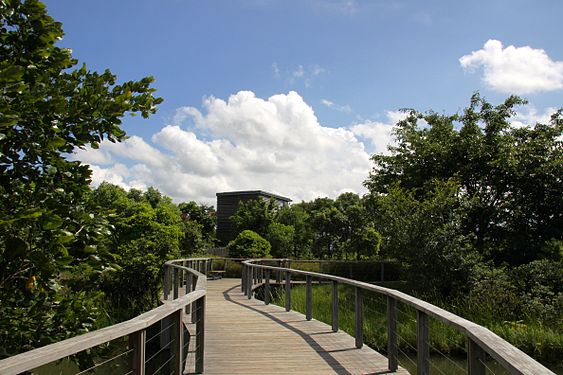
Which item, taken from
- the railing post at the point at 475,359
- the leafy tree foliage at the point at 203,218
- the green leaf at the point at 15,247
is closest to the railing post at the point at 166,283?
the green leaf at the point at 15,247

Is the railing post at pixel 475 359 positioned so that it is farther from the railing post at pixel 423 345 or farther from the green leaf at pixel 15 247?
the green leaf at pixel 15 247

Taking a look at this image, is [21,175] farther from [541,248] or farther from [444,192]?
[541,248]

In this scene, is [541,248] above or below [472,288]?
above

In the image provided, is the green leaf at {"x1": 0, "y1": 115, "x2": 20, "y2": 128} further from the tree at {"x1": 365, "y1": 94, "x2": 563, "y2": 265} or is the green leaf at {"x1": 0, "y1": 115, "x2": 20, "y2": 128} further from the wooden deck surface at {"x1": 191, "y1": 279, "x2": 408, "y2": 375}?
the tree at {"x1": 365, "y1": 94, "x2": 563, "y2": 265}

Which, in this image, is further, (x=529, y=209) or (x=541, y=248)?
(x=529, y=209)

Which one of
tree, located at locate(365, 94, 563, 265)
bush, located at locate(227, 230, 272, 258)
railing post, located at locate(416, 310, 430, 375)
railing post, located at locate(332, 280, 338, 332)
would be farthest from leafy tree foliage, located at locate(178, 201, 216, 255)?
railing post, located at locate(416, 310, 430, 375)

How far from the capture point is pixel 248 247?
2138 cm

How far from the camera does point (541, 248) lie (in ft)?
53.9

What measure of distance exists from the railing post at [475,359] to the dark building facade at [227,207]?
3662 centimetres

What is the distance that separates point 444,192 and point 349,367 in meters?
12.0

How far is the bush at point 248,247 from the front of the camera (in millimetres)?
21156

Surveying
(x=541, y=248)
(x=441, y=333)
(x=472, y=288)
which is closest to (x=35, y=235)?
(x=441, y=333)

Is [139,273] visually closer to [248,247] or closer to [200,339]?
[248,247]

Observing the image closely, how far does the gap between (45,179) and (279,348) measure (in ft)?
12.9
